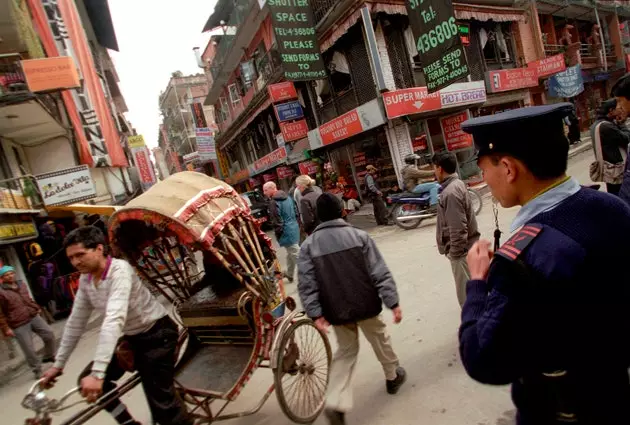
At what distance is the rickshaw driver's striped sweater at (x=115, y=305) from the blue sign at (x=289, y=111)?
40.4 ft

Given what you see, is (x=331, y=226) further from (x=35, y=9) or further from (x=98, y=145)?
(x=35, y=9)

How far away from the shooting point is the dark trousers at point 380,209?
390 inches

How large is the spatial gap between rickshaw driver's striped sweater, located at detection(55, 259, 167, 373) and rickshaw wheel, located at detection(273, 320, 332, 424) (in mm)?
1097

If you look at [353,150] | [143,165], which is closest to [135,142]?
[143,165]

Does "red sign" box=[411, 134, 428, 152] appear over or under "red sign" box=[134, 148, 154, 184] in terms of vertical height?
under

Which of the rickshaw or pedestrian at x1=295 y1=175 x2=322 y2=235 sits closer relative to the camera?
the rickshaw

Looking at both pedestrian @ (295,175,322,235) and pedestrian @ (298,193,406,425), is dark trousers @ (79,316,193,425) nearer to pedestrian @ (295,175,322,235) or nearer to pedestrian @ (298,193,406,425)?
pedestrian @ (298,193,406,425)

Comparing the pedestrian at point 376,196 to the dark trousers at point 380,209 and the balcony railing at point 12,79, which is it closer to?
the dark trousers at point 380,209

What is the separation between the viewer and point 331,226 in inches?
109

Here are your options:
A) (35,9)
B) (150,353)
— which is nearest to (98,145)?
(35,9)

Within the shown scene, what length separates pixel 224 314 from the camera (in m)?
3.42

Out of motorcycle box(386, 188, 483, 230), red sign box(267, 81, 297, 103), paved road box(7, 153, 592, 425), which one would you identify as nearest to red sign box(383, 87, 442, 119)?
motorcycle box(386, 188, 483, 230)

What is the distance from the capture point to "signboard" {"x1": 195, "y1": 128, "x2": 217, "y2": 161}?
2253 centimetres

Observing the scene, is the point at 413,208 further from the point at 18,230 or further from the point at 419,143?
the point at 18,230
